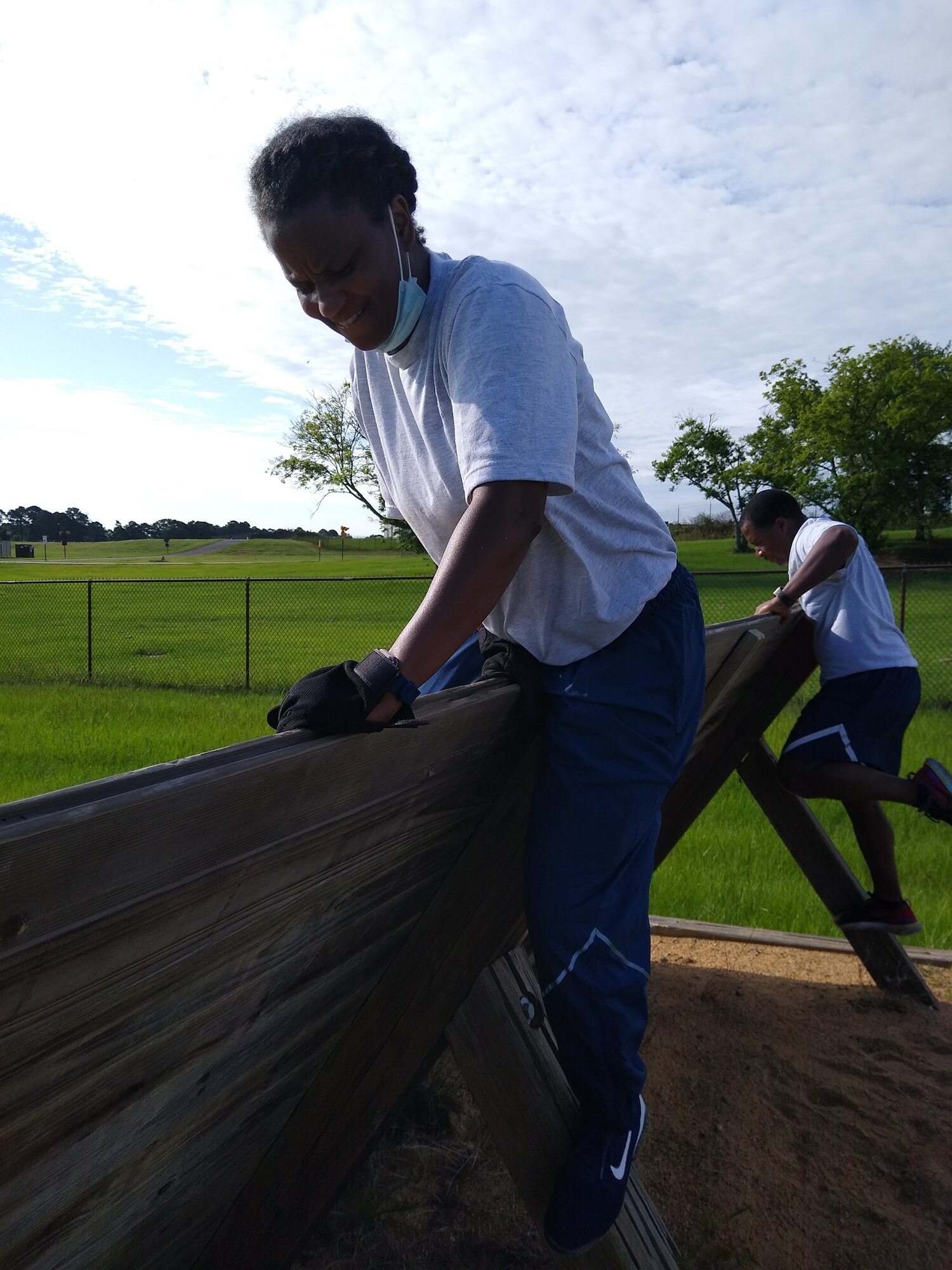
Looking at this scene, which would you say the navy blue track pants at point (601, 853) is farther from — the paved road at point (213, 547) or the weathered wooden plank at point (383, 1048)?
the paved road at point (213, 547)

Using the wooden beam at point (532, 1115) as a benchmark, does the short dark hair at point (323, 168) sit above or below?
above

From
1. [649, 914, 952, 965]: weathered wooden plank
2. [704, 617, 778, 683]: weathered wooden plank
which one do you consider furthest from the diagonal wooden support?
[704, 617, 778, 683]: weathered wooden plank

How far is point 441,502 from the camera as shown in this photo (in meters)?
1.81

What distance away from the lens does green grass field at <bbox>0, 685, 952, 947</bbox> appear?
4.80 meters

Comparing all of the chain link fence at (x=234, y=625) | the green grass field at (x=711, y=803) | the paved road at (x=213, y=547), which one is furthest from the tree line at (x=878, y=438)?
the paved road at (x=213, y=547)

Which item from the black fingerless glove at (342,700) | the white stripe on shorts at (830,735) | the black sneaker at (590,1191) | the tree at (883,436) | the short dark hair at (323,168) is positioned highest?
the tree at (883,436)

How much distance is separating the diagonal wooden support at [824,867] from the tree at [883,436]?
46.0m

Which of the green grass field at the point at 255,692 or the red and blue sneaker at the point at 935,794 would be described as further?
the green grass field at the point at 255,692

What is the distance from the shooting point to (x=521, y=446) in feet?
4.76

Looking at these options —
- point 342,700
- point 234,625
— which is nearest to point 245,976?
point 342,700

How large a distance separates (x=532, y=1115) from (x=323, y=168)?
1.69 metres

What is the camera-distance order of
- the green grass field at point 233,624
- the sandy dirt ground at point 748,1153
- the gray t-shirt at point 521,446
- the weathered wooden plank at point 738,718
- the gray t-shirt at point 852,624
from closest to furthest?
the gray t-shirt at point 521,446, the sandy dirt ground at point 748,1153, the weathered wooden plank at point 738,718, the gray t-shirt at point 852,624, the green grass field at point 233,624

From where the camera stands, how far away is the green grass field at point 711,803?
15.7 feet

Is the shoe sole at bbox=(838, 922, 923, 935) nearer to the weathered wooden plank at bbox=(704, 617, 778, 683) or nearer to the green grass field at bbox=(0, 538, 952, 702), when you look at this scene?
the weathered wooden plank at bbox=(704, 617, 778, 683)
